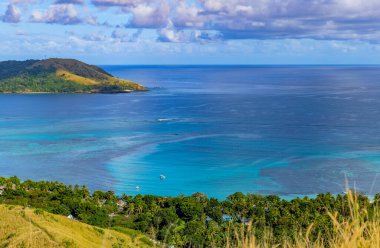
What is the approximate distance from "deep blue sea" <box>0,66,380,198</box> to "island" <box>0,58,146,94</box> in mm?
46373

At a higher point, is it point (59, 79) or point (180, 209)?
point (59, 79)

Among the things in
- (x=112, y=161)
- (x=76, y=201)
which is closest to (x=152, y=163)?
(x=112, y=161)

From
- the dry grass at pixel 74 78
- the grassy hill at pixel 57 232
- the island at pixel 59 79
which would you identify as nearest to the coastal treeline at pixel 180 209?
the grassy hill at pixel 57 232

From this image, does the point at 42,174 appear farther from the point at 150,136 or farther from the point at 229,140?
the point at 229,140

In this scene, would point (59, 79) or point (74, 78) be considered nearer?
point (59, 79)

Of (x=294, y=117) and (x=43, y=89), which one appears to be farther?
(x=43, y=89)

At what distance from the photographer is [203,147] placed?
5703 cm

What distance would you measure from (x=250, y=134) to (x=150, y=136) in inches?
547

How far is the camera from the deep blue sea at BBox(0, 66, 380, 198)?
44219 millimetres

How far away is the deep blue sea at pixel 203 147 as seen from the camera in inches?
1741

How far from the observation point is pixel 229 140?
197ft

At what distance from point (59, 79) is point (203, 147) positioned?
106 m

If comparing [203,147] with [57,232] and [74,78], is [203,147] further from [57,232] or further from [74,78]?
[74,78]

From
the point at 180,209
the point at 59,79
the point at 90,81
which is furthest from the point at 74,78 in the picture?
the point at 180,209
